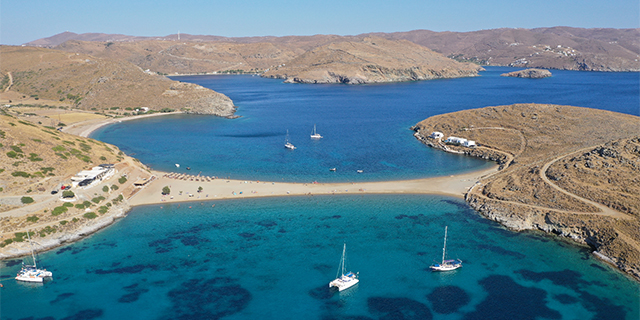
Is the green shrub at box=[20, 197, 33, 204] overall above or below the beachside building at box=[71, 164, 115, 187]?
below

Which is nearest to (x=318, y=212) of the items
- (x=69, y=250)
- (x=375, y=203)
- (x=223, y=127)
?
(x=375, y=203)

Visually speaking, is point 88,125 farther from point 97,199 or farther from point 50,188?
point 97,199

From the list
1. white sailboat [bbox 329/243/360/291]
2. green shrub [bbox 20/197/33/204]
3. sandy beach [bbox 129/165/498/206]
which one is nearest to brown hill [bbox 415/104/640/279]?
sandy beach [bbox 129/165/498/206]

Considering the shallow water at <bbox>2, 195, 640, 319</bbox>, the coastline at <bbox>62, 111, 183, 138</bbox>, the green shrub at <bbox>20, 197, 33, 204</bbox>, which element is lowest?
the shallow water at <bbox>2, 195, 640, 319</bbox>

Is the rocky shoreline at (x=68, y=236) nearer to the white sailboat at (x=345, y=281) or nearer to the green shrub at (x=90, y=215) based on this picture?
the green shrub at (x=90, y=215)

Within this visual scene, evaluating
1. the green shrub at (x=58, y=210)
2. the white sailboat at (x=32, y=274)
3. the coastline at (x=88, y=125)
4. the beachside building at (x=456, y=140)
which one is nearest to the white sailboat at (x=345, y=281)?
the white sailboat at (x=32, y=274)

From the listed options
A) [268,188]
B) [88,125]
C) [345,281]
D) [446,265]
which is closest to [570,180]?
[446,265]

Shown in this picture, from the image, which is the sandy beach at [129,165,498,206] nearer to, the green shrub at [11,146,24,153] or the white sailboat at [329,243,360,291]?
the green shrub at [11,146,24,153]
